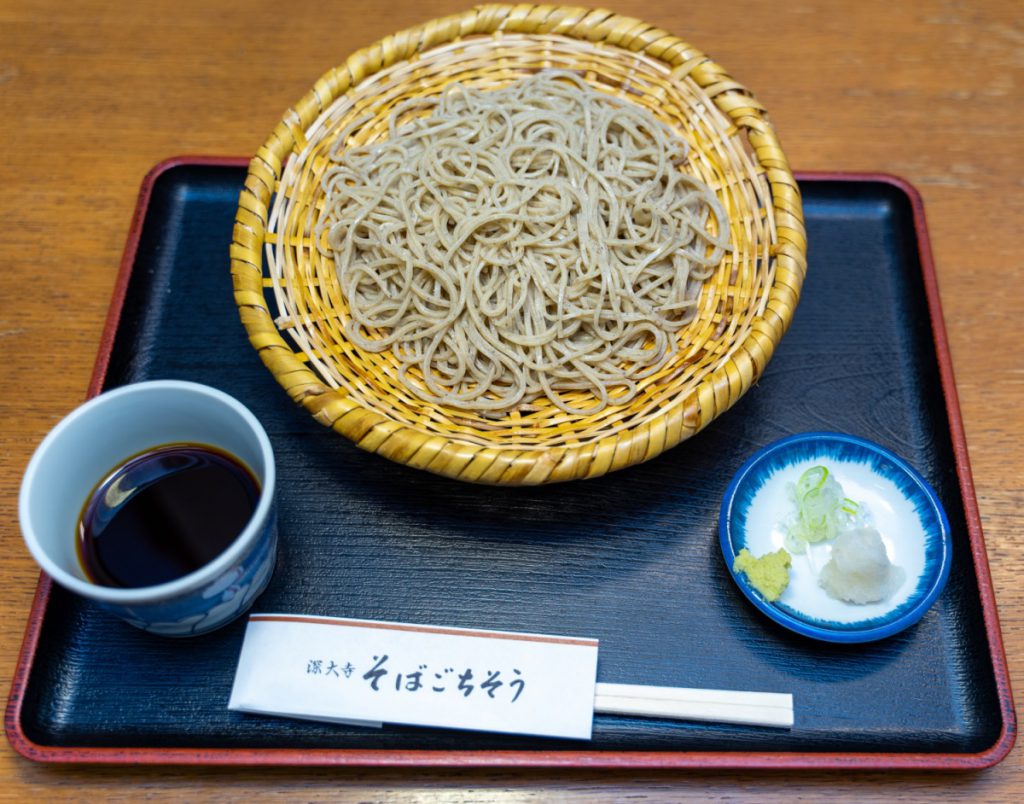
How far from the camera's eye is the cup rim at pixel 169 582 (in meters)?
1.09

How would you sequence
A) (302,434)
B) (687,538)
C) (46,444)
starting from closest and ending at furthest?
(46,444), (687,538), (302,434)

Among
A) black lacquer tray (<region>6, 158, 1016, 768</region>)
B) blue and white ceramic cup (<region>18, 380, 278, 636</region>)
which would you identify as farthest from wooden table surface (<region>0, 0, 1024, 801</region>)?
blue and white ceramic cup (<region>18, 380, 278, 636</region>)

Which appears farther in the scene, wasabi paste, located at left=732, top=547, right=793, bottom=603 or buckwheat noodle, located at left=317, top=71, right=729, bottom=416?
buckwheat noodle, located at left=317, top=71, right=729, bottom=416

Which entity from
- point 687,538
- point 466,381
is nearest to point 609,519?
point 687,538

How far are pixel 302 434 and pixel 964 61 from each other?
5.94ft

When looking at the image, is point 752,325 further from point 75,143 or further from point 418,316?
point 75,143

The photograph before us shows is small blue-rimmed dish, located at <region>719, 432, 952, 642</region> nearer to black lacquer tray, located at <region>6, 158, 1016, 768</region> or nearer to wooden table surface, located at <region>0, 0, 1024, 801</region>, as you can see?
black lacquer tray, located at <region>6, 158, 1016, 768</region>

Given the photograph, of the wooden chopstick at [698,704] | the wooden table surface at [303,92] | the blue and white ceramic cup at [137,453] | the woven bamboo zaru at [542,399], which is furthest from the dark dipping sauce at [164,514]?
the wooden chopstick at [698,704]

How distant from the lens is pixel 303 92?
2.04m

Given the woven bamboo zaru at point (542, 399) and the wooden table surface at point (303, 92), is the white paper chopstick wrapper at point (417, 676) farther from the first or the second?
the wooden table surface at point (303, 92)

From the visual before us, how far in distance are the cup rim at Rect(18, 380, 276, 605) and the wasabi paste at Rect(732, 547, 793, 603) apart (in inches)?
28.1

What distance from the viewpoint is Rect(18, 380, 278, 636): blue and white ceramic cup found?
1.12 metres

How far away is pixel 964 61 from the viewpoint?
209 cm

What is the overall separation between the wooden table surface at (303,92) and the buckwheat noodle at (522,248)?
49cm
